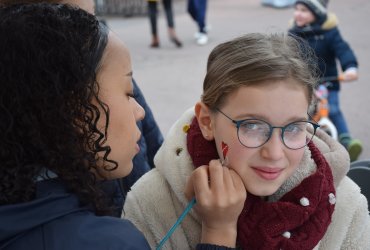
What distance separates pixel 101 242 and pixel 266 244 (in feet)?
1.76

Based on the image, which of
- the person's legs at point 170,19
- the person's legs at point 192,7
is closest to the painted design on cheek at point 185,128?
the person's legs at point 170,19

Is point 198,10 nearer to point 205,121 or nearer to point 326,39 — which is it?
point 326,39

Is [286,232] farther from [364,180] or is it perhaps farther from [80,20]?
[80,20]

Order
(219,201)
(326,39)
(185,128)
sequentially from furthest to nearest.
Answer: (326,39) → (185,128) → (219,201)

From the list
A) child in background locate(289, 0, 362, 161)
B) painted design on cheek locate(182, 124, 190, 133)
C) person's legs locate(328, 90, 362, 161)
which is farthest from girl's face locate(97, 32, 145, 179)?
person's legs locate(328, 90, 362, 161)

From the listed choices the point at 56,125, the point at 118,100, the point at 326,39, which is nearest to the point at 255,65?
the point at 118,100

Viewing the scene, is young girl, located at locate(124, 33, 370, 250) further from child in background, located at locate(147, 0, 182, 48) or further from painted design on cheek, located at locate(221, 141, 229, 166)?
child in background, located at locate(147, 0, 182, 48)

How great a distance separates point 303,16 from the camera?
11.6 ft

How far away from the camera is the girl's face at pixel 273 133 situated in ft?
3.80

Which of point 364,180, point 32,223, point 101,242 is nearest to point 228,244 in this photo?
point 101,242

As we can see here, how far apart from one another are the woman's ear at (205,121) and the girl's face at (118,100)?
33 centimetres

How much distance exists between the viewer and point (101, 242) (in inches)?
34.3

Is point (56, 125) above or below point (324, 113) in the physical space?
above

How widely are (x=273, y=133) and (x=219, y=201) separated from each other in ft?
0.75
